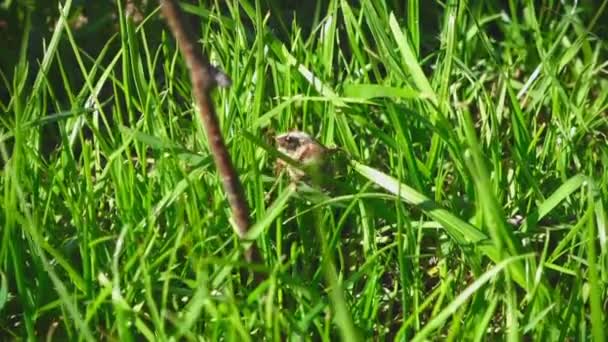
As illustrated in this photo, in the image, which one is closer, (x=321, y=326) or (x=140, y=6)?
(x=321, y=326)

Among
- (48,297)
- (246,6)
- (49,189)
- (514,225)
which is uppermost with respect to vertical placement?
(246,6)

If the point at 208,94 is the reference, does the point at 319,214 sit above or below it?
below

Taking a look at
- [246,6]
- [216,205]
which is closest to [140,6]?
[246,6]

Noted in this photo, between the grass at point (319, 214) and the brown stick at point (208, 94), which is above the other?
the brown stick at point (208, 94)

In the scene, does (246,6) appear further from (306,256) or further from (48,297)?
(48,297)

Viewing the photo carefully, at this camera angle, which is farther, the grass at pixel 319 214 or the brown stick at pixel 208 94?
the grass at pixel 319 214
